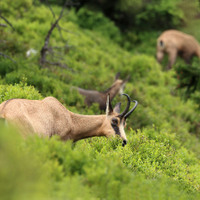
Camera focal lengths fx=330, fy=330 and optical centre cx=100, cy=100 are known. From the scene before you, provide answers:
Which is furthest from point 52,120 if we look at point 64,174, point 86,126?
point 64,174

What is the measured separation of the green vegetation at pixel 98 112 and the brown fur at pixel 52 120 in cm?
31

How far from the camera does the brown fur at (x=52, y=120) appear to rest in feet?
19.6

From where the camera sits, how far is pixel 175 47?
2048 cm

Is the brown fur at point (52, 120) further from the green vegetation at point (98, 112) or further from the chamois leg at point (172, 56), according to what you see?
the chamois leg at point (172, 56)

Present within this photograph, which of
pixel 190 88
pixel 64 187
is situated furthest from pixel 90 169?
pixel 190 88

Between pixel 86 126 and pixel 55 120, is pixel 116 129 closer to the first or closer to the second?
pixel 86 126

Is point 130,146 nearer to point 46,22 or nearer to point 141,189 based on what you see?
point 141,189

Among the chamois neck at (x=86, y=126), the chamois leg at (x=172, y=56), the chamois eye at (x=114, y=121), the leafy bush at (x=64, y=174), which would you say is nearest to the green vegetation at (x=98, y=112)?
the leafy bush at (x=64, y=174)

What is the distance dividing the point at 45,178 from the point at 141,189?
1.42m

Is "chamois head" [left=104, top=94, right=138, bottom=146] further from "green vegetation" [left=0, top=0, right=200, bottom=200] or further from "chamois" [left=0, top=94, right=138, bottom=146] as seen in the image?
"green vegetation" [left=0, top=0, right=200, bottom=200]

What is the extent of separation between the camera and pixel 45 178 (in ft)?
12.3

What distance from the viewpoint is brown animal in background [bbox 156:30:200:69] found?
20.3 m

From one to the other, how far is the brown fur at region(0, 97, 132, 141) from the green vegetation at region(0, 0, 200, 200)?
0.31 metres

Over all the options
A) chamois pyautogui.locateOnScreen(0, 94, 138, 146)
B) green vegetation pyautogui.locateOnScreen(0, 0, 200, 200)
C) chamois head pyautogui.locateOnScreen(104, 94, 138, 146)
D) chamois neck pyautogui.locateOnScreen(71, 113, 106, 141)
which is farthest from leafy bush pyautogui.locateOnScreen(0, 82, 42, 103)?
chamois head pyautogui.locateOnScreen(104, 94, 138, 146)
